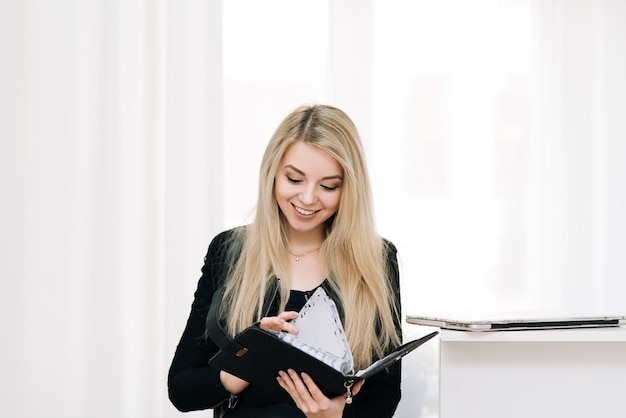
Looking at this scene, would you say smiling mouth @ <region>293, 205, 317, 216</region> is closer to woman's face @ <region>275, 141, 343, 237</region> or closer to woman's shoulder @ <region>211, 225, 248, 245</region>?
woman's face @ <region>275, 141, 343, 237</region>

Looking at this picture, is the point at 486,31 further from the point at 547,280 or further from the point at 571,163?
the point at 547,280

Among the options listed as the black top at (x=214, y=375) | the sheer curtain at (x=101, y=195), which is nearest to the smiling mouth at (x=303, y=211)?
the black top at (x=214, y=375)

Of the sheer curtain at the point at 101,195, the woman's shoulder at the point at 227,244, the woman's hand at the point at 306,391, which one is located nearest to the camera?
the woman's hand at the point at 306,391

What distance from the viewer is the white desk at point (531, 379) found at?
168 cm

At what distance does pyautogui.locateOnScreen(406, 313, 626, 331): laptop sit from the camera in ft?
5.25

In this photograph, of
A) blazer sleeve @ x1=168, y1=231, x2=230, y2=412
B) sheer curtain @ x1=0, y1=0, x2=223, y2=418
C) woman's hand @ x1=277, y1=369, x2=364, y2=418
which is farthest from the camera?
sheer curtain @ x1=0, y1=0, x2=223, y2=418

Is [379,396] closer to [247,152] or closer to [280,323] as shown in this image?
[280,323]

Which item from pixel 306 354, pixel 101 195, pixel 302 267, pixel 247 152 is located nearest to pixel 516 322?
pixel 302 267

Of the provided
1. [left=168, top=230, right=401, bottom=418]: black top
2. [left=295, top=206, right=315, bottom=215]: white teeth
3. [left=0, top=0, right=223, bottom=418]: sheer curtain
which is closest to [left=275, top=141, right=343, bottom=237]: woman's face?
[left=295, top=206, right=315, bottom=215]: white teeth

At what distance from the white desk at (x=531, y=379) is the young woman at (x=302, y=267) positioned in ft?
0.45

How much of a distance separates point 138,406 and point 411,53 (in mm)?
1527

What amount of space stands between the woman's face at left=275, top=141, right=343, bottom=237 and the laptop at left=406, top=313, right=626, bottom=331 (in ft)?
1.12

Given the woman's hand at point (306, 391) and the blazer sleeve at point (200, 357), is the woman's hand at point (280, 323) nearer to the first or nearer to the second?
the woman's hand at point (306, 391)

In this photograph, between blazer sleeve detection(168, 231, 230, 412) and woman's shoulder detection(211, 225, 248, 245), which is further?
woman's shoulder detection(211, 225, 248, 245)
